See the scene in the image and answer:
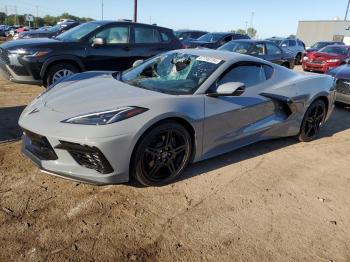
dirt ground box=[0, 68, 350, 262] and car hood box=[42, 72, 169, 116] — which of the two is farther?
car hood box=[42, 72, 169, 116]

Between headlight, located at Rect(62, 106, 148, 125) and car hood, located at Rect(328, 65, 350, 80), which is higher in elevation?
car hood, located at Rect(328, 65, 350, 80)

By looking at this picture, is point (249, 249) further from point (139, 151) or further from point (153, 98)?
point (153, 98)

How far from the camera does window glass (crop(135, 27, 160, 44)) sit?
7.97m

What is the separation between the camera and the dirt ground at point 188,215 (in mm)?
2750

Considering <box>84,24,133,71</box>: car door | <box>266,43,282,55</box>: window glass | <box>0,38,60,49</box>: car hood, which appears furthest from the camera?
<box>266,43,282,55</box>: window glass

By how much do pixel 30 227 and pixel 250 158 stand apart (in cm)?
284

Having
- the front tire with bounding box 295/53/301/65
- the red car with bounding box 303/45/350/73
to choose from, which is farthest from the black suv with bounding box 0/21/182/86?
the front tire with bounding box 295/53/301/65

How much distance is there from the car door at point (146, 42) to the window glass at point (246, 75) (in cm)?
380

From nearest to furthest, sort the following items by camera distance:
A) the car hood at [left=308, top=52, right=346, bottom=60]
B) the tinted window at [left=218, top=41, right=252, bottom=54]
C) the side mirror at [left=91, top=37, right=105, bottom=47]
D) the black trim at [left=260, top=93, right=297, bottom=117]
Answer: the black trim at [left=260, top=93, right=297, bottom=117]
the side mirror at [left=91, top=37, right=105, bottom=47]
the tinted window at [left=218, top=41, right=252, bottom=54]
the car hood at [left=308, top=52, right=346, bottom=60]

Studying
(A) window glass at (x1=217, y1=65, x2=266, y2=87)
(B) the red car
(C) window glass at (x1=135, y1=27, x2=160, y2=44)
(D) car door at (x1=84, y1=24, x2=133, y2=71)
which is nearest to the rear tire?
(D) car door at (x1=84, y1=24, x2=133, y2=71)

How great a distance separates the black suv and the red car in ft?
29.0

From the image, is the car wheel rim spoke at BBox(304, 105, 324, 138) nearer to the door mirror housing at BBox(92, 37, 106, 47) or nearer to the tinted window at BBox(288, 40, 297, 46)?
the door mirror housing at BBox(92, 37, 106, 47)

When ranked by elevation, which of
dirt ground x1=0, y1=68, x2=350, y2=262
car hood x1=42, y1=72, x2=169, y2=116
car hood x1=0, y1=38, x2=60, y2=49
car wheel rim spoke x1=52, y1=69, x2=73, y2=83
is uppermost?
car hood x1=0, y1=38, x2=60, y2=49

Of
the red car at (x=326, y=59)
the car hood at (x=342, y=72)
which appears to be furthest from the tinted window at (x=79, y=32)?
the red car at (x=326, y=59)
